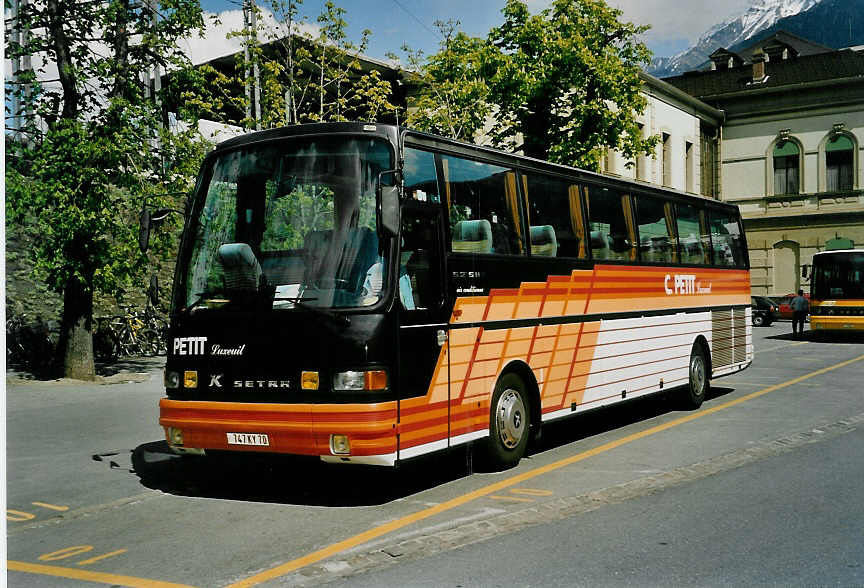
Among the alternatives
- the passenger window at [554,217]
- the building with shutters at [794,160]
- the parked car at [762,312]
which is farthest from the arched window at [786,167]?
the passenger window at [554,217]

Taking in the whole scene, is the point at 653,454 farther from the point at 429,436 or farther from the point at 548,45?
the point at 548,45

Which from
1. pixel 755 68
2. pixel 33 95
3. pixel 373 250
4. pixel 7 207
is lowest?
pixel 373 250

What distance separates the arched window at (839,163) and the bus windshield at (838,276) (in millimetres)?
22771

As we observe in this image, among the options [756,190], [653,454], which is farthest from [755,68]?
[653,454]

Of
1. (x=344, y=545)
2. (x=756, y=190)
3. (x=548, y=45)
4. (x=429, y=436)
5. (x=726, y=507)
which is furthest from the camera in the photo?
(x=756, y=190)

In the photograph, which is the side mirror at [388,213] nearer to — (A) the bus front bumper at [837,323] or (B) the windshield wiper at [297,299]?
(B) the windshield wiper at [297,299]

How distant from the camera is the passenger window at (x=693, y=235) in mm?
14078

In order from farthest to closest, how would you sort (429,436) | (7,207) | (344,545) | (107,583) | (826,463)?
(7,207), (826,463), (429,436), (344,545), (107,583)

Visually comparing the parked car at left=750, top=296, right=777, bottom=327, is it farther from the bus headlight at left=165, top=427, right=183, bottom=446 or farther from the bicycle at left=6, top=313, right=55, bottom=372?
the bus headlight at left=165, top=427, right=183, bottom=446

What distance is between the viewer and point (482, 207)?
9070mm

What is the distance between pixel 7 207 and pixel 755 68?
4966cm

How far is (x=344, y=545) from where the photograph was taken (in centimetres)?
630

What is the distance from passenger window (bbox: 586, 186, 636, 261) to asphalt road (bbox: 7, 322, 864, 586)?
218 centimetres

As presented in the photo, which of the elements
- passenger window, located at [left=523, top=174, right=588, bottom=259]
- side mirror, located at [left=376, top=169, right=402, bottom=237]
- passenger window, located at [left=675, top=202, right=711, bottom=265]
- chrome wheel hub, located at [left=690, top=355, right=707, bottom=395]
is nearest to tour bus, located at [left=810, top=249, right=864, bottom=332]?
passenger window, located at [left=675, top=202, right=711, bottom=265]
